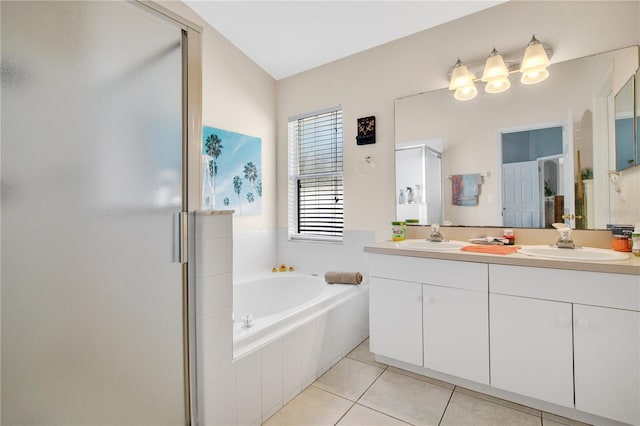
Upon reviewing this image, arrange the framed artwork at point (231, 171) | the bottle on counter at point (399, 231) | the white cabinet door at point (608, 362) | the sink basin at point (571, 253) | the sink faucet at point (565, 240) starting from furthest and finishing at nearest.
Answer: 1. the framed artwork at point (231, 171)
2. the bottle on counter at point (399, 231)
3. the sink faucet at point (565, 240)
4. the sink basin at point (571, 253)
5. the white cabinet door at point (608, 362)

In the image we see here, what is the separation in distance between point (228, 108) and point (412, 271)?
2.18 metres

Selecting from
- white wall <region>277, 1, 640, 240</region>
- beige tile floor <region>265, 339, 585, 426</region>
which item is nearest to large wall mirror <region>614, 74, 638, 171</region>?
white wall <region>277, 1, 640, 240</region>

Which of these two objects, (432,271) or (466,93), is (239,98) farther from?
(432,271)

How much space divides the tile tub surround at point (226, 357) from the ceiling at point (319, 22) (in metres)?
2.02

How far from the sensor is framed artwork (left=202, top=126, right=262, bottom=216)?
2.65m

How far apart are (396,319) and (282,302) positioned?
4.24 ft

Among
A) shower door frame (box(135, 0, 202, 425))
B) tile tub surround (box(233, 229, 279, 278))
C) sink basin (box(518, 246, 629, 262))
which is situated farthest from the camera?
tile tub surround (box(233, 229, 279, 278))

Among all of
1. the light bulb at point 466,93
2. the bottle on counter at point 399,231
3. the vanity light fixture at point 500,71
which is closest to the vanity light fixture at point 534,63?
the vanity light fixture at point 500,71

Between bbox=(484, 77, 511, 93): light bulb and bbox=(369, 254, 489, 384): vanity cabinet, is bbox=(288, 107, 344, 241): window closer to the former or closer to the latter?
bbox=(369, 254, 489, 384): vanity cabinet

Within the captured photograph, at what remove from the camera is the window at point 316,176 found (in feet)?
10.2

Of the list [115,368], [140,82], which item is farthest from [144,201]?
[115,368]

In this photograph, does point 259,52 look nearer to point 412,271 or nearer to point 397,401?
point 412,271

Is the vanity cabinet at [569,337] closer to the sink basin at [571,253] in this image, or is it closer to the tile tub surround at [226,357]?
the sink basin at [571,253]

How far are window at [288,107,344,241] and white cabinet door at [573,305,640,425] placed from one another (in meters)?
1.97
